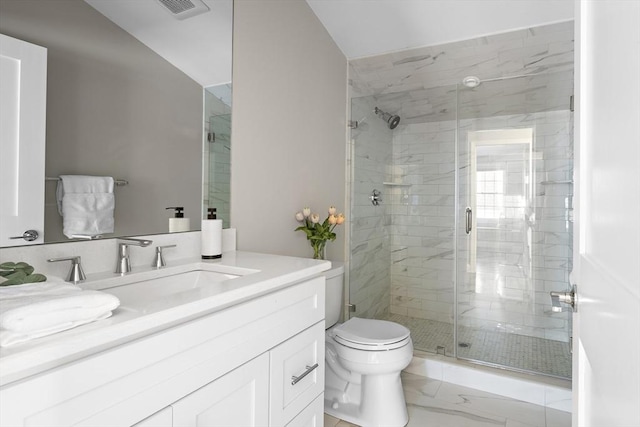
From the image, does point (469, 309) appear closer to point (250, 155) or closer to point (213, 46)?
point (250, 155)

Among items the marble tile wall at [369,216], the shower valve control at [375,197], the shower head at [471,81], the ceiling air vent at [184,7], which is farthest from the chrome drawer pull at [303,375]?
the shower head at [471,81]

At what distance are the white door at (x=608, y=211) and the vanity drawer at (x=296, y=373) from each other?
2.74 ft

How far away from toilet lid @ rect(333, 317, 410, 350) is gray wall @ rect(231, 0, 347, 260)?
22.7 inches

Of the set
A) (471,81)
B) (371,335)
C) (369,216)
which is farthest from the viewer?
(369,216)

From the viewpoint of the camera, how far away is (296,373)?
138 cm

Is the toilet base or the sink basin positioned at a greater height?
the sink basin

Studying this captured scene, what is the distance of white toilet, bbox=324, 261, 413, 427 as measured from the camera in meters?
1.93

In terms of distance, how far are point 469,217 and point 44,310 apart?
2815mm

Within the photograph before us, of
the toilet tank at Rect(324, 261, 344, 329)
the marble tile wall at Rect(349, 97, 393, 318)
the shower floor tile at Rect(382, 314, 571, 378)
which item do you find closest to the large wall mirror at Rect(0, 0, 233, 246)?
the toilet tank at Rect(324, 261, 344, 329)

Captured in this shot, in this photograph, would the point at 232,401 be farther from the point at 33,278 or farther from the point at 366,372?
the point at 366,372

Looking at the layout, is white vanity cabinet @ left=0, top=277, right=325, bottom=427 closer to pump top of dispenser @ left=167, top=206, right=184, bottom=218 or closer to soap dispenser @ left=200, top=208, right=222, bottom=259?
soap dispenser @ left=200, top=208, right=222, bottom=259

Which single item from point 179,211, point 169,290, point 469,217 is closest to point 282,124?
point 179,211

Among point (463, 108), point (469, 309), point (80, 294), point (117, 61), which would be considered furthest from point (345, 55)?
point (80, 294)

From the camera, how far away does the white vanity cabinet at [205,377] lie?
70 cm
